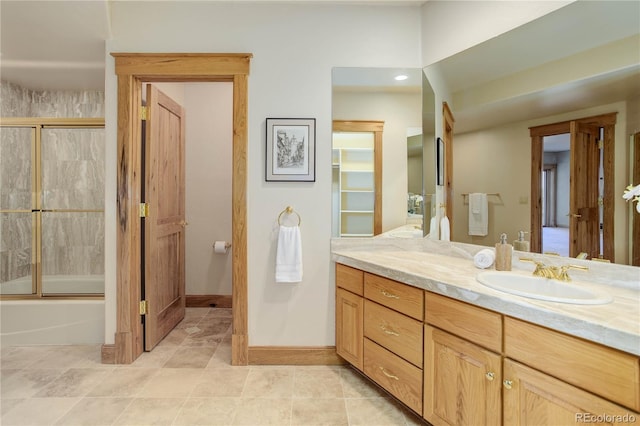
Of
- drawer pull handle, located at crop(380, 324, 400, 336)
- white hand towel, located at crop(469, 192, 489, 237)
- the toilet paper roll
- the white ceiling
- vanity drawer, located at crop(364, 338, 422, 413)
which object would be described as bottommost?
vanity drawer, located at crop(364, 338, 422, 413)

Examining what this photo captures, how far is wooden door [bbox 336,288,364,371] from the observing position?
193cm

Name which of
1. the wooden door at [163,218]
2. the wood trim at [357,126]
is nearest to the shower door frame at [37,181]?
the wooden door at [163,218]

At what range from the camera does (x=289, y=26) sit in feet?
7.14

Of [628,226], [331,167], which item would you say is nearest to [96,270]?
[331,167]

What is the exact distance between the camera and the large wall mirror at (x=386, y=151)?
7.20 feet

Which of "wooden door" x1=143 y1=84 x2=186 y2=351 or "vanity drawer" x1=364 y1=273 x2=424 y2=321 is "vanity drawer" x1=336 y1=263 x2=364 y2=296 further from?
"wooden door" x1=143 y1=84 x2=186 y2=351

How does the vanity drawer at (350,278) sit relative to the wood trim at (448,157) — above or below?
below

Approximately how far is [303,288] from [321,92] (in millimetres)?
1453

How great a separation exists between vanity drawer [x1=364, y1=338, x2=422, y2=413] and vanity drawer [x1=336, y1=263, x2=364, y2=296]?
0.32 meters

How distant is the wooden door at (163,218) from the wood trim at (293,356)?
0.90 m

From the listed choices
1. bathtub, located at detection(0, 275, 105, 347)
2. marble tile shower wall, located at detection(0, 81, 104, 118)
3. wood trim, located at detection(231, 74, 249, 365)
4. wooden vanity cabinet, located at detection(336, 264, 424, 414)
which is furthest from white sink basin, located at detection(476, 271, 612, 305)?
marble tile shower wall, located at detection(0, 81, 104, 118)

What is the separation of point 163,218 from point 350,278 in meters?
1.69

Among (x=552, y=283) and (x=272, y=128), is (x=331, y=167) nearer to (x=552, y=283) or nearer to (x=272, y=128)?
(x=272, y=128)

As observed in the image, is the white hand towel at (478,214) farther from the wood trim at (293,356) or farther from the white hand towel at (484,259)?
the wood trim at (293,356)
